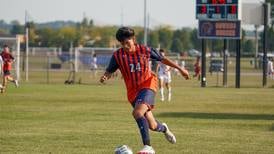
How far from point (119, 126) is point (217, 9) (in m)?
28.4

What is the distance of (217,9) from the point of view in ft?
154

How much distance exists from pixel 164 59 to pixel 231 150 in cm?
237

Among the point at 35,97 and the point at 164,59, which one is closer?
the point at 164,59

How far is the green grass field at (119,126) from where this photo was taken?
14828 millimetres

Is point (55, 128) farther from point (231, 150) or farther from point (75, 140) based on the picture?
point (231, 150)

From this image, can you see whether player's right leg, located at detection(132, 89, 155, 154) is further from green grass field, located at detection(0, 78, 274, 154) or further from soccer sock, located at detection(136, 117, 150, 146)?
green grass field, located at detection(0, 78, 274, 154)

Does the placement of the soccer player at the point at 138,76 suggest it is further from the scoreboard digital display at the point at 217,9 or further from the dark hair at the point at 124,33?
the scoreboard digital display at the point at 217,9

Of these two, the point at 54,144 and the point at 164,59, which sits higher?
the point at 164,59

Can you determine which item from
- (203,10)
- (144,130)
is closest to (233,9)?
(203,10)

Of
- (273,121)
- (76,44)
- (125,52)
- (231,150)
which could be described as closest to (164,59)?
(125,52)

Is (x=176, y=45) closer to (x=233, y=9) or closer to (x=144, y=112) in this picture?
(x=233, y=9)

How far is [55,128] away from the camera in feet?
61.0

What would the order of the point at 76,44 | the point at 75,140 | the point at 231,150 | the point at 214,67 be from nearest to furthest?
the point at 231,150, the point at 75,140, the point at 214,67, the point at 76,44

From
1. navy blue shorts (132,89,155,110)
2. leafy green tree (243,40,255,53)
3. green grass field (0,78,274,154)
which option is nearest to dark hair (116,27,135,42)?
navy blue shorts (132,89,155,110)
